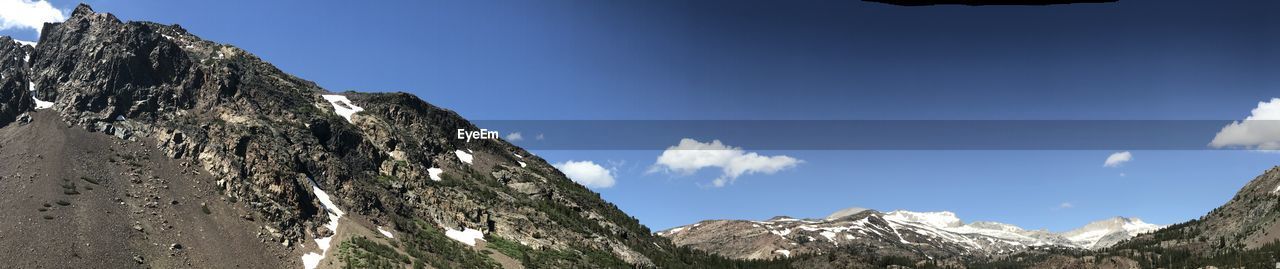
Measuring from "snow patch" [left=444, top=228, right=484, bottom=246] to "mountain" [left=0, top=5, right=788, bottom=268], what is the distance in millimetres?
413

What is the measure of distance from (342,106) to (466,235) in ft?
153

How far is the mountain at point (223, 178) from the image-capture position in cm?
6359

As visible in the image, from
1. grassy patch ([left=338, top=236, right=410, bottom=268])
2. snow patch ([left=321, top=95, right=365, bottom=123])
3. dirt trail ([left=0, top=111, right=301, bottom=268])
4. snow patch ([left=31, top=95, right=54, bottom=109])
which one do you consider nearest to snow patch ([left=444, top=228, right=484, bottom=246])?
grassy patch ([left=338, top=236, right=410, bottom=268])

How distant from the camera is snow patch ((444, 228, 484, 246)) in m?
97.3

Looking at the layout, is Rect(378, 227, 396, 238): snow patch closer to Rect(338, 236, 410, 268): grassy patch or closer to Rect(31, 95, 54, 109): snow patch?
Rect(338, 236, 410, 268): grassy patch

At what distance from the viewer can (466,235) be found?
99.7 meters

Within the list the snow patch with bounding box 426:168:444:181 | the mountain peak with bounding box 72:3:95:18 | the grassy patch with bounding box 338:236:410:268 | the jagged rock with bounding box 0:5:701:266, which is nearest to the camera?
the grassy patch with bounding box 338:236:410:268

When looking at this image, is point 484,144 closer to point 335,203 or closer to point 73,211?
point 335,203

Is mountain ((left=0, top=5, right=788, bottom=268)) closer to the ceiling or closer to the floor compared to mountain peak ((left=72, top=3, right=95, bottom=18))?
closer to the floor

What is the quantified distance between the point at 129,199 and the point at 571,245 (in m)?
58.8

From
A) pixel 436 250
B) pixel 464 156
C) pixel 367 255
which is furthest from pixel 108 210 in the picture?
pixel 464 156

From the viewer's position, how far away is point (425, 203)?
104625 mm

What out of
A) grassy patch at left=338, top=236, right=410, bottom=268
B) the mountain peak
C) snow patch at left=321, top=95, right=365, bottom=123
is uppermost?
the mountain peak

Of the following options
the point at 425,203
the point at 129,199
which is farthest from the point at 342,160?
the point at 129,199
